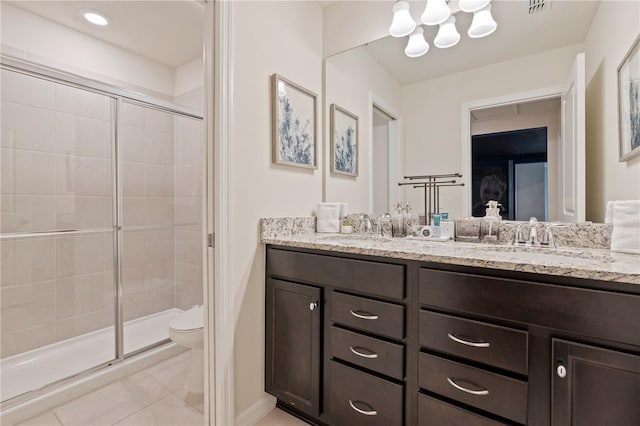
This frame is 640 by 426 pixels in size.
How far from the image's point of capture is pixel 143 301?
2762 millimetres

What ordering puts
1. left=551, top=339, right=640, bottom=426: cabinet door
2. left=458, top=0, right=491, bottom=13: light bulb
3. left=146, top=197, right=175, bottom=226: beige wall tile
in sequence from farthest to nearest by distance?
left=146, top=197, right=175, bottom=226: beige wall tile < left=458, top=0, right=491, bottom=13: light bulb < left=551, top=339, right=640, bottom=426: cabinet door

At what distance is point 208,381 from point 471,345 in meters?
1.19

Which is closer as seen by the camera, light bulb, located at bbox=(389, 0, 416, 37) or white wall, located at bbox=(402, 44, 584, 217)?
white wall, located at bbox=(402, 44, 584, 217)

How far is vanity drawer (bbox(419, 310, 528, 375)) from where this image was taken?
93cm

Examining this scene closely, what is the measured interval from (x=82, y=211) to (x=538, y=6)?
3223 millimetres

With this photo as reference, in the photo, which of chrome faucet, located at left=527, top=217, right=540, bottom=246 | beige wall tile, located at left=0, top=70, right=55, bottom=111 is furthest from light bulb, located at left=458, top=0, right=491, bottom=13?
beige wall tile, located at left=0, top=70, right=55, bottom=111

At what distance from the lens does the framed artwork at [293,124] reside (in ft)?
5.55

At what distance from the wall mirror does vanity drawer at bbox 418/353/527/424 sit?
2.69 ft

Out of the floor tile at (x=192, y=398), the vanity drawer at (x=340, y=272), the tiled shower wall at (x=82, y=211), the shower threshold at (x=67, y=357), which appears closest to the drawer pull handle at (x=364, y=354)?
the vanity drawer at (x=340, y=272)

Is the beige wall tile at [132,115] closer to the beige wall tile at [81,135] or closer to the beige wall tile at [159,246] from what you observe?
the beige wall tile at [81,135]

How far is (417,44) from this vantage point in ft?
5.65

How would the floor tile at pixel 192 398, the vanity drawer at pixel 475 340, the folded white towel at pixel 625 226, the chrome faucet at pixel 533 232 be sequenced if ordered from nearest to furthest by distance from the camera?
the vanity drawer at pixel 475 340, the folded white towel at pixel 625 226, the chrome faucet at pixel 533 232, the floor tile at pixel 192 398

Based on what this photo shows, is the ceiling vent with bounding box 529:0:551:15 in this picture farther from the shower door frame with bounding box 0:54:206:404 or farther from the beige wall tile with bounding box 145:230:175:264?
the beige wall tile with bounding box 145:230:175:264

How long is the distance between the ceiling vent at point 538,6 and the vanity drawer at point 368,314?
1.51 meters
